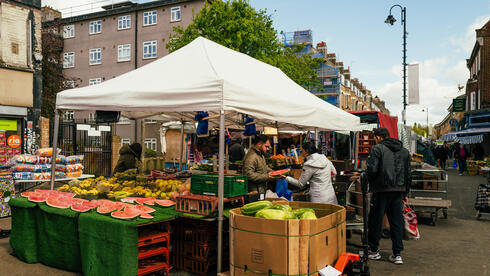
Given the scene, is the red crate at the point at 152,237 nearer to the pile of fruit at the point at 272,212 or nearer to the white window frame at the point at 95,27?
the pile of fruit at the point at 272,212

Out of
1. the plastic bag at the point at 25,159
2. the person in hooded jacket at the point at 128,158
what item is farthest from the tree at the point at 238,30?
the plastic bag at the point at 25,159

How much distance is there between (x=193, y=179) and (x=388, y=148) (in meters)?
3.24

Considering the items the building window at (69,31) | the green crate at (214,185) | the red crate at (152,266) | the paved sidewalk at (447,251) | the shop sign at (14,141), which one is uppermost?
the building window at (69,31)

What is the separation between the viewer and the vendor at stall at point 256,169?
639 centimetres

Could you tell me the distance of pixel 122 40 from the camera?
116 feet

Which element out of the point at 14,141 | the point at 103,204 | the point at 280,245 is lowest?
the point at 280,245

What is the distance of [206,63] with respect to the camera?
5754 mm

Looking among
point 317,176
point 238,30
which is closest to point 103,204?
point 317,176

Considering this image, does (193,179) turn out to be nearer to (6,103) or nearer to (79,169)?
(79,169)

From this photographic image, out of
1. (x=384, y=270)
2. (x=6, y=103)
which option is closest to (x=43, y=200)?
(x=384, y=270)

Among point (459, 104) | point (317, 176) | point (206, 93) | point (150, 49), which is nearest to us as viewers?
point (206, 93)

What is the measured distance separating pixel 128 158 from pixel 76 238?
4.34 meters

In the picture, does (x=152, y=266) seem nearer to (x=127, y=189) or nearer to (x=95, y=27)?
(x=127, y=189)

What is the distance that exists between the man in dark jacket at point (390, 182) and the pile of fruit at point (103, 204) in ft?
11.1
